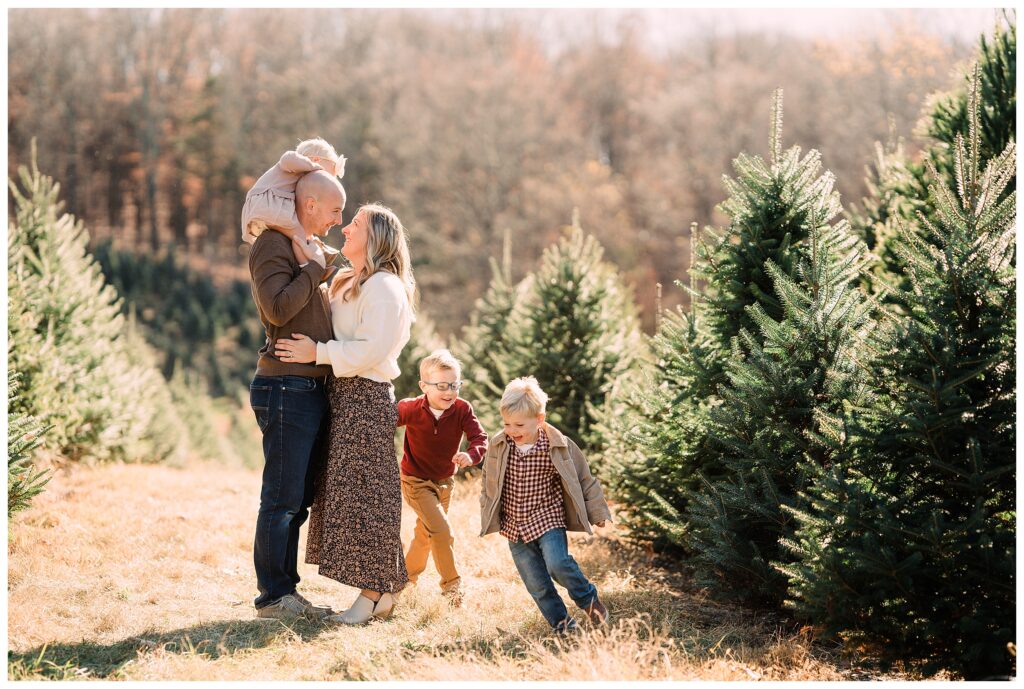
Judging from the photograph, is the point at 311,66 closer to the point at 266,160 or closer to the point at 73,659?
the point at 266,160

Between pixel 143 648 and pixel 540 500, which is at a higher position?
pixel 540 500

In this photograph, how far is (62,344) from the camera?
9.79m

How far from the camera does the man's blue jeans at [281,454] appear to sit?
4.80 metres

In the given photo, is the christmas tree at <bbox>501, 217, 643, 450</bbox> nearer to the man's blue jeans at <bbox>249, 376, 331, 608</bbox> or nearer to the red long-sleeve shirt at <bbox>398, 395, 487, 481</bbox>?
the red long-sleeve shirt at <bbox>398, 395, 487, 481</bbox>

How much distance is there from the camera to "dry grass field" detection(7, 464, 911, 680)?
4.25m

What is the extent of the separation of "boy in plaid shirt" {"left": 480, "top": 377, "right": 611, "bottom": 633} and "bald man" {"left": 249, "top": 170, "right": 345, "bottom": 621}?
1063 millimetres

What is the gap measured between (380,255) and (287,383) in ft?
2.91

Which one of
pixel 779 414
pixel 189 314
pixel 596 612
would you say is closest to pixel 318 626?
pixel 596 612

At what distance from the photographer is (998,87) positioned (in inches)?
304

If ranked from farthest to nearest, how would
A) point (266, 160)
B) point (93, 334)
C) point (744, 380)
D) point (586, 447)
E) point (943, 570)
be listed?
1. point (266, 160)
2. point (93, 334)
3. point (586, 447)
4. point (744, 380)
5. point (943, 570)

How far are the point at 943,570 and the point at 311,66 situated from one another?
3750cm

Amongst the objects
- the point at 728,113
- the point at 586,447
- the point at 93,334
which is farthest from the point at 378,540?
the point at 728,113

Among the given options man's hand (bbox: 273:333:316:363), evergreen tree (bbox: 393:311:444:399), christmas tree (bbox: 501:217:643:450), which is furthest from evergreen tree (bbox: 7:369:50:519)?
evergreen tree (bbox: 393:311:444:399)

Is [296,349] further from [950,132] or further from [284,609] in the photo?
[950,132]
